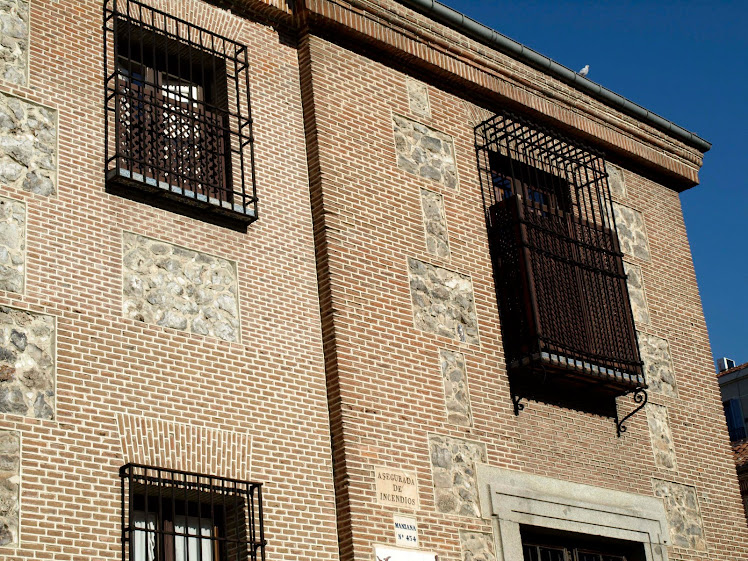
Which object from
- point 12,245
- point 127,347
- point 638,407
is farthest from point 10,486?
point 638,407

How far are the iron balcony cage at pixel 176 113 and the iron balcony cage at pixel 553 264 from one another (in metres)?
3.20

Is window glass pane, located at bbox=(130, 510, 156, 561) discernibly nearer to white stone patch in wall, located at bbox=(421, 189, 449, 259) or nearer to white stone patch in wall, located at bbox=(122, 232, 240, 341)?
white stone patch in wall, located at bbox=(122, 232, 240, 341)

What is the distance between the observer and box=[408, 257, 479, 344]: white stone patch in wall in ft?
37.8

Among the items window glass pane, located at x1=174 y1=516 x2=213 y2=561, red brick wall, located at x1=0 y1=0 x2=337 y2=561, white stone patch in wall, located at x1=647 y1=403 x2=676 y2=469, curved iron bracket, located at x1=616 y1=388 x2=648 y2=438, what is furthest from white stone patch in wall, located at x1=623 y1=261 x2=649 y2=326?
window glass pane, located at x1=174 y1=516 x2=213 y2=561

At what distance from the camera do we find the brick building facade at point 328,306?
8.97 metres

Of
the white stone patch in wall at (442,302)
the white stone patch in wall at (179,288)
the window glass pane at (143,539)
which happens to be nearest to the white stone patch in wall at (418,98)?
the white stone patch in wall at (442,302)

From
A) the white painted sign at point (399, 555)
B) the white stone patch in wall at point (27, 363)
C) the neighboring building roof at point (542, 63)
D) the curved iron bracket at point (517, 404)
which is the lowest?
the white painted sign at point (399, 555)

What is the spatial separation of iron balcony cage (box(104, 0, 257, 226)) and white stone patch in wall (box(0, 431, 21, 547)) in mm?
2498

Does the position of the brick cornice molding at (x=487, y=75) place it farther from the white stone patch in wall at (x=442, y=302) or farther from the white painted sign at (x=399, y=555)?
the white painted sign at (x=399, y=555)

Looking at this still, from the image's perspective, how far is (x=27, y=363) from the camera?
858 cm

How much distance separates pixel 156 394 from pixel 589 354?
17.0ft

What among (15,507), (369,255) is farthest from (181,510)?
(369,255)

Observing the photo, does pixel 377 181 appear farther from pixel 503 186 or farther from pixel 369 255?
pixel 503 186

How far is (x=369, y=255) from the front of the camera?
11289 mm
